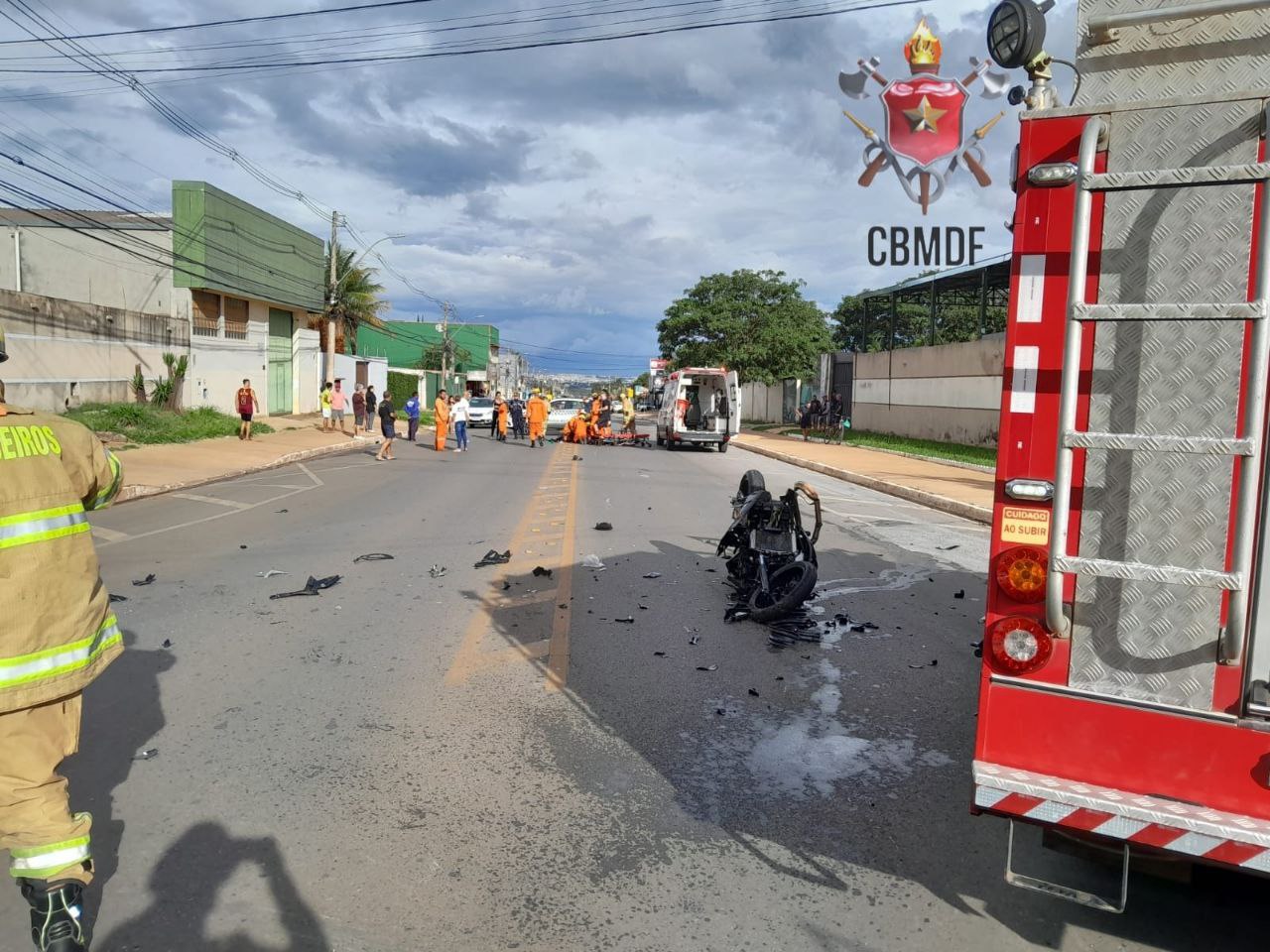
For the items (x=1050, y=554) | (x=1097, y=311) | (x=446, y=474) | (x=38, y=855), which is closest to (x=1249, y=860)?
(x=1050, y=554)

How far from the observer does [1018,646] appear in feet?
9.50

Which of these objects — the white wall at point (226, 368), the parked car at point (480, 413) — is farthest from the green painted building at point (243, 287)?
the parked car at point (480, 413)

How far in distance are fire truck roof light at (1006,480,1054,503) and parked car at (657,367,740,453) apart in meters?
25.6

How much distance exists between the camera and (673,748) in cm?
468

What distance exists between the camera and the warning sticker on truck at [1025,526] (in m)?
2.86

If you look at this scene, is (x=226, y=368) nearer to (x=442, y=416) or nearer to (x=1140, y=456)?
(x=442, y=416)

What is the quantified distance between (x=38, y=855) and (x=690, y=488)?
14887 mm

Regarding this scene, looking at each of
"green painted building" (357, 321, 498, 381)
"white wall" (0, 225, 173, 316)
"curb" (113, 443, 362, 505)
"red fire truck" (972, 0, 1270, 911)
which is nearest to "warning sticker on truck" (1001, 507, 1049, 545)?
"red fire truck" (972, 0, 1270, 911)

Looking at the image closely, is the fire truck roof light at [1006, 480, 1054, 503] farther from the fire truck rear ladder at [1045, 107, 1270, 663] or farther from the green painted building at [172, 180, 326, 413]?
the green painted building at [172, 180, 326, 413]

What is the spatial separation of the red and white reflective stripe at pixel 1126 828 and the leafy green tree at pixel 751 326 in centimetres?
5026

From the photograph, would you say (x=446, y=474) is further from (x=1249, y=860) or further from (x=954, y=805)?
(x=1249, y=860)

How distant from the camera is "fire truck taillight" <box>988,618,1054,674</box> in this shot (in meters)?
2.87

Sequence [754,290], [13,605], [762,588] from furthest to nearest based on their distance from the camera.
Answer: [754,290] < [762,588] < [13,605]

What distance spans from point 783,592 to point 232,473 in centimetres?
1407
